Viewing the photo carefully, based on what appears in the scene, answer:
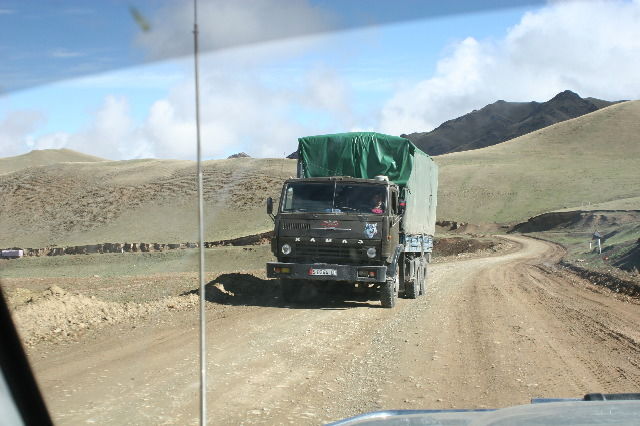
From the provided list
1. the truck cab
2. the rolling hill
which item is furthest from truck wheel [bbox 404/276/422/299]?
the rolling hill

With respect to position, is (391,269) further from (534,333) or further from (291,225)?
(534,333)

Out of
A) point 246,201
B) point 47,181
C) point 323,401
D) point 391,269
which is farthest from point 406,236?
point 47,181

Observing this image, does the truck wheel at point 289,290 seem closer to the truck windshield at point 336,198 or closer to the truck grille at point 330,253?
the truck grille at point 330,253

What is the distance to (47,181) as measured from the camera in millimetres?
98125

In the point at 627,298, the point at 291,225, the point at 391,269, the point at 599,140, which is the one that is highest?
the point at 599,140

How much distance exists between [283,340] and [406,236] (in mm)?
6252

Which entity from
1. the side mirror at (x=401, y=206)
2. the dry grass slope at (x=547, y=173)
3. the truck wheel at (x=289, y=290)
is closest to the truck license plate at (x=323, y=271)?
the truck wheel at (x=289, y=290)

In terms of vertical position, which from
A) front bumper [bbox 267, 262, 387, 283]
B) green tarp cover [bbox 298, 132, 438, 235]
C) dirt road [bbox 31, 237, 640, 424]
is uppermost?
green tarp cover [bbox 298, 132, 438, 235]

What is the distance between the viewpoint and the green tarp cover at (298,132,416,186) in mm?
15602

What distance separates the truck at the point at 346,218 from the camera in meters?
13.8

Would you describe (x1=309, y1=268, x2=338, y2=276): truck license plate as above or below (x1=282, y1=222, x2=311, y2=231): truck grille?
below

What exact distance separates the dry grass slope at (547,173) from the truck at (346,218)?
2097 inches

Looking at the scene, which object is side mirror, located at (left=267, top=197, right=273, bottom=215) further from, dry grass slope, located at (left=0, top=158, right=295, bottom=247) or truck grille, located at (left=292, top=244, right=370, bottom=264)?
dry grass slope, located at (left=0, top=158, right=295, bottom=247)

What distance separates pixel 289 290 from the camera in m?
14.9
